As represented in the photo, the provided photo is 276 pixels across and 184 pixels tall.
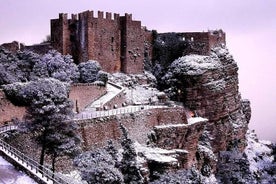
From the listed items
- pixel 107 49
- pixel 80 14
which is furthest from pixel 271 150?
pixel 80 14

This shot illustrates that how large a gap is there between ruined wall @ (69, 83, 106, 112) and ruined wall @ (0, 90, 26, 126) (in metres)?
5.99

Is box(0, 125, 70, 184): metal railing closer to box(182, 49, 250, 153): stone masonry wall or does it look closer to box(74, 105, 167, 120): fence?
box(74, 105, 167, 120): fence

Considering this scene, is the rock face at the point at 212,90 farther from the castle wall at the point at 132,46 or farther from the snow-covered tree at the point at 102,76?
the snow-covered tree at the point at 102,76

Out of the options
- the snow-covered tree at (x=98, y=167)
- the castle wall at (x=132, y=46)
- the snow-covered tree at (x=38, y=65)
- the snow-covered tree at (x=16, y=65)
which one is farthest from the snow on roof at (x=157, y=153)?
the castle wall at (x=132, y=46)

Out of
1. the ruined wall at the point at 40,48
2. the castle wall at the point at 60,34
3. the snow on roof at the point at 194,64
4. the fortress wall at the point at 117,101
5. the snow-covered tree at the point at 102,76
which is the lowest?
the fortress wall at the point at 117,101

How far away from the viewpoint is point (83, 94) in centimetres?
4531

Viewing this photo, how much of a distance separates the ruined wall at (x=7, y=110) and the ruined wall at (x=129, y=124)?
4.55 metres

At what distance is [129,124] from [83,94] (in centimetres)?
581

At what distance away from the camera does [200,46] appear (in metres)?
56.1

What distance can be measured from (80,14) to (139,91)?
30.8 ft

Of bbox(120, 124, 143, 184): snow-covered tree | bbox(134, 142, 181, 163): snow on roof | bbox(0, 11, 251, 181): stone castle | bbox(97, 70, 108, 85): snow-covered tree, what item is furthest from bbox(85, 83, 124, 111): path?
bbox(120, 124, 143, 184): snow-covered tree

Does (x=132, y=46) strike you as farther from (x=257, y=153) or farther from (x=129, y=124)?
(x=257, y=153)

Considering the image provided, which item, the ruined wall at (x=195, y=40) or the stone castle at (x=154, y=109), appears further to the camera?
the ruined wall at (x=195, y=40)

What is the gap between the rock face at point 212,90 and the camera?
175 feet
